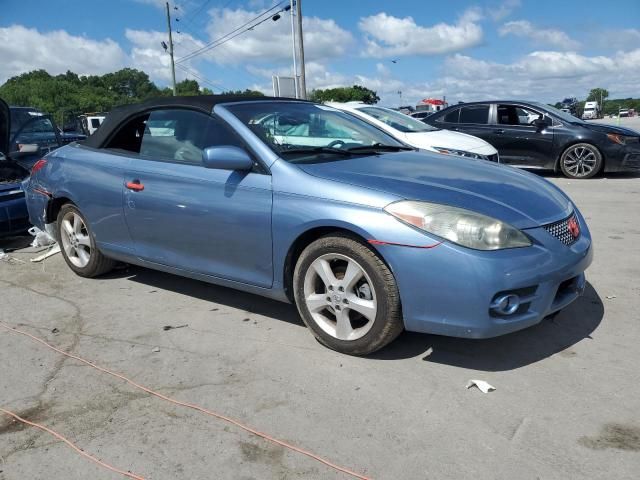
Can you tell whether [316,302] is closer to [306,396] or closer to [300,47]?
[306,396]

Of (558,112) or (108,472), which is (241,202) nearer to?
(108,472)

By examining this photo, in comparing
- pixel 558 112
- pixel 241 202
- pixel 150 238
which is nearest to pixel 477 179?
pixel 241 202

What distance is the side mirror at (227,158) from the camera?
11.2 feet

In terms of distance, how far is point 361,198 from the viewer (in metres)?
3.05

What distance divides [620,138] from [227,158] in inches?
364

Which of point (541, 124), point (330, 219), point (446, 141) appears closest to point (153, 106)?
point (330, 219)

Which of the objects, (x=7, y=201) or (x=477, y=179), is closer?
(x=477, y=179)

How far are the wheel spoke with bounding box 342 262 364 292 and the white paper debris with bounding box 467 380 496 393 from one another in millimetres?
820

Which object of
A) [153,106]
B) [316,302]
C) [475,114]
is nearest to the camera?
[316,302]

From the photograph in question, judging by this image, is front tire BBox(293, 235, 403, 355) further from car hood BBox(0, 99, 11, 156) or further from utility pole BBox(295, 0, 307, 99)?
utility pole BBox(295, 0, 307, 99)

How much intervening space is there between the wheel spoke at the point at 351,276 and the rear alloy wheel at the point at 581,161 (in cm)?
868

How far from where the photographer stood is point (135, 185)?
409cm

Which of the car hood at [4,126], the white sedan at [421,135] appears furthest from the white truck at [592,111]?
the car hood at [4,126]

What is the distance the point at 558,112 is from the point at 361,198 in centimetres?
920
